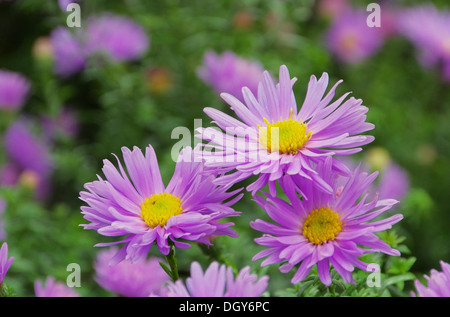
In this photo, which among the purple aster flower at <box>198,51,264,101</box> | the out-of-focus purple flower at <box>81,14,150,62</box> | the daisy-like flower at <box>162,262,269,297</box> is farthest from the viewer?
the out-of-focus purple flower at <box>81,14,150,62</box>

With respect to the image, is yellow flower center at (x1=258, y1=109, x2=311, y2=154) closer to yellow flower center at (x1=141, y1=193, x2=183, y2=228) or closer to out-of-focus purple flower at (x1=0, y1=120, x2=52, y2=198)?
yellow flower center at (x1=141, y1=193, x2=183, y2=228)

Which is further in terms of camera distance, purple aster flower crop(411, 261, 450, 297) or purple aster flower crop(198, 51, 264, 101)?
purple aster flower crop(198, 51, 264, 101)

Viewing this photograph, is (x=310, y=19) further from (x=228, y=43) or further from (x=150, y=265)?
(x=150, y=265)

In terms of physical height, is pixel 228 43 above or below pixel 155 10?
below

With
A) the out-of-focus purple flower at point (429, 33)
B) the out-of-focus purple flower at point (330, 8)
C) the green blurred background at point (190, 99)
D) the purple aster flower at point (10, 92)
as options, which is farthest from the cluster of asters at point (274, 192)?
the out-of-focus purple flower at point (330, 8)

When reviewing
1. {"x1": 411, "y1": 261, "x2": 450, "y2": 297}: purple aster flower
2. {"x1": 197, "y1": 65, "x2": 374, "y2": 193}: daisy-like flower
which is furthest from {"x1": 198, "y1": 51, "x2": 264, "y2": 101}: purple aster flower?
{"x1": 411, "y1": 261, "x2": 450, "y2": 297}: purple aster flower

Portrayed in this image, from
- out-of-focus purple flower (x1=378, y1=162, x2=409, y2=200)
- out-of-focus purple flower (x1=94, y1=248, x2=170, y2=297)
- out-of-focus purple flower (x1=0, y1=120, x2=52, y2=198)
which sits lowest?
out-of-focus purple flower (x1=94, y1=248, x2=170, y2=297)

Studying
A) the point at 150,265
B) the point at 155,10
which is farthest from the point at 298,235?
the point at 155,10
